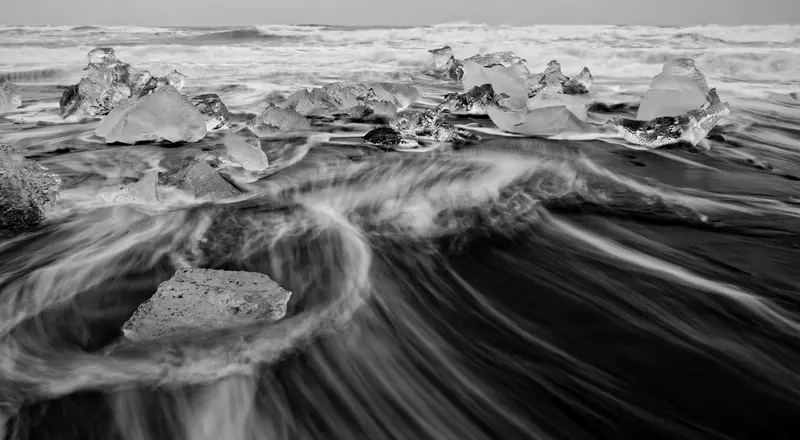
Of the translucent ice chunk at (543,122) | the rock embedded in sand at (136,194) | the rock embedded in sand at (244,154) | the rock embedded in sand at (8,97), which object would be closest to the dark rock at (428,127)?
the translucent ice chunk at (543,122)

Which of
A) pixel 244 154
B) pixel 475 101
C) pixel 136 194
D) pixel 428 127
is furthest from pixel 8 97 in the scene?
pixel 475 101

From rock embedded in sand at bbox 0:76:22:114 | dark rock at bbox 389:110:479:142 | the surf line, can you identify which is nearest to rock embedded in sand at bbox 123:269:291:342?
the surf line

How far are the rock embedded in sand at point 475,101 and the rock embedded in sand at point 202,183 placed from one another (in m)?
2.54

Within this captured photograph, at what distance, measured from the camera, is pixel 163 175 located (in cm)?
248

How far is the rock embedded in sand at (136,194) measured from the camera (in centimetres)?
226

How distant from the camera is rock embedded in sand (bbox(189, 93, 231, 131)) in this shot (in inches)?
148

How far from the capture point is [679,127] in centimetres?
330

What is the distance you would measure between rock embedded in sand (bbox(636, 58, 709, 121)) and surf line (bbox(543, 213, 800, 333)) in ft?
5.49

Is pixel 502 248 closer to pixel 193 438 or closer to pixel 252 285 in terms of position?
pixel 252 285

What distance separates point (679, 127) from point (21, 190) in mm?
3563

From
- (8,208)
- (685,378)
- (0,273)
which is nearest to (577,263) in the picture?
(685,378)

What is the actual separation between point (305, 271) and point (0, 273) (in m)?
0.97

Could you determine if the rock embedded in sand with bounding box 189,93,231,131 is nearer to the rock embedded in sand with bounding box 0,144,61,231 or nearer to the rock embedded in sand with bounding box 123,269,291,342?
the rock embedded in sand with bounding box 0,144,61,231

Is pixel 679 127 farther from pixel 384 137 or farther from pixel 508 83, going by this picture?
pixel 384 137
